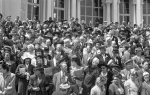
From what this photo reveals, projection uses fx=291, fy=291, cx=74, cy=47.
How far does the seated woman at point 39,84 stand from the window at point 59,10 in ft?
69.1

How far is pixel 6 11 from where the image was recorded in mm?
23656

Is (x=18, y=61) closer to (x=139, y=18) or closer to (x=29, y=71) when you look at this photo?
(x=29, y=71)

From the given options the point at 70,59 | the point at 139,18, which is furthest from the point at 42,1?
the point at 70,59

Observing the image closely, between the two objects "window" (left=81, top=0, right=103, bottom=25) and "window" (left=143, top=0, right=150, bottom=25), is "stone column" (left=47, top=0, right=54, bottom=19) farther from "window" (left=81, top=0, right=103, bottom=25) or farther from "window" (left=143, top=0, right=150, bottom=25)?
"window" (left=143, top=0, right=150, bottom=25)

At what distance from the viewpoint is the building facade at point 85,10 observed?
2600cm

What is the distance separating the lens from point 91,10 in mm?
32875

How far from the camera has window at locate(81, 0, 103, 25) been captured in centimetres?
3231

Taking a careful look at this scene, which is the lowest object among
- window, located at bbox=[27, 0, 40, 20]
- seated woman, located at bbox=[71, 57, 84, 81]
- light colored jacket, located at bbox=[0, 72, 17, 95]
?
light colored jacket, located at bbox=[0, 72, 17, 95]

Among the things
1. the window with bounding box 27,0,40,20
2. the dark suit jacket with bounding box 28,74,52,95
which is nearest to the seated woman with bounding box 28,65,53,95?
the dark suit jacket with bounding box 28,74,52,95

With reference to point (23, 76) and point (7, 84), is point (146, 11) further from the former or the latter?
point (7, 84)

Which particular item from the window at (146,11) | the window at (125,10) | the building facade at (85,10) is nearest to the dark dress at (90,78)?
the building facade at (85,10)

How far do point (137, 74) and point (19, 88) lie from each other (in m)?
3.69

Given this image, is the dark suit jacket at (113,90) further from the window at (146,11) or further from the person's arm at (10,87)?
A: the window at (146,11)

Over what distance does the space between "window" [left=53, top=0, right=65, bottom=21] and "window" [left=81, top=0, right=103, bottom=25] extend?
3029 millimetres
